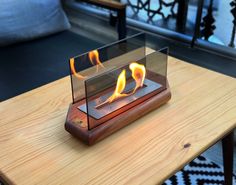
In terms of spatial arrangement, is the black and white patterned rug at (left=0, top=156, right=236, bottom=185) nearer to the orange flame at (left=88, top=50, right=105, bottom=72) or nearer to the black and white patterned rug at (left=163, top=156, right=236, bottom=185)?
the black and white patterned rug at (left=163, top=156, right=236, bottom=185)

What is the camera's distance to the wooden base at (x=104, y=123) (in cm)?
96

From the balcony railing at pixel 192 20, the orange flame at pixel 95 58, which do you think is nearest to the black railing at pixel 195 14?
the balcony railing at pixel 192 20

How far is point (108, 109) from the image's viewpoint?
1.03 meters

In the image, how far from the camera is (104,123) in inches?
38.9

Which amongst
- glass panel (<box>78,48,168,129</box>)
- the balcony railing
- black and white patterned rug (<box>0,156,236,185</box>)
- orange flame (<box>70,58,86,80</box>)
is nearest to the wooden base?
glass panel (<box>78,48,168,129</box>)

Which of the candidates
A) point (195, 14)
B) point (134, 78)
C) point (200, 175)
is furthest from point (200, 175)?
point (195, 14)

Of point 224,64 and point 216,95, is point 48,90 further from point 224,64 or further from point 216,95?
point 224,64

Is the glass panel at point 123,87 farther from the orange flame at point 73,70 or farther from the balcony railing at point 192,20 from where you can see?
the balcony railing at point 192,20

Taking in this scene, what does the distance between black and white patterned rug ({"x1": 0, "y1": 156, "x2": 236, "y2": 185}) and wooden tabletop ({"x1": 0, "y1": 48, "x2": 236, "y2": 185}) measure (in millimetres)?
476

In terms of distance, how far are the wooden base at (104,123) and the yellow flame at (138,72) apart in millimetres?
63

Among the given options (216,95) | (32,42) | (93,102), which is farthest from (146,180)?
(32,42)

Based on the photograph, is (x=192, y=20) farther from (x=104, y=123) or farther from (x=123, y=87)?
(x=104, y=123)

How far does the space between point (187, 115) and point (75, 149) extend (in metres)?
0.36

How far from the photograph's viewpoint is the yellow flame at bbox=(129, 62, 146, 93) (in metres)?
1.09
